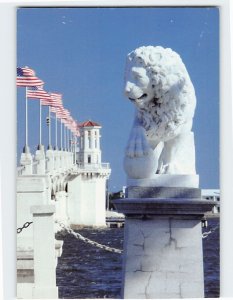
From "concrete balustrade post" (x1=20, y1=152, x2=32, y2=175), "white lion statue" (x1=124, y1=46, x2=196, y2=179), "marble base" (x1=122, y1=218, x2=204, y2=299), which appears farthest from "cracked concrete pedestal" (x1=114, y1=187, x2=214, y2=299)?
"concrete balustrade post" (x1=20, y1=152, x2=32, y2=175)

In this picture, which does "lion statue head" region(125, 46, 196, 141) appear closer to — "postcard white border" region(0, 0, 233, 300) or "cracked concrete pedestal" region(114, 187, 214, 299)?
"cracked concrete pedestal" region(114, 187, 214, 299)

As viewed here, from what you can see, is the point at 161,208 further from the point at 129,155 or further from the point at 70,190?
the point at 70,190

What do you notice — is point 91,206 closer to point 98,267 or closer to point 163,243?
point 98,267

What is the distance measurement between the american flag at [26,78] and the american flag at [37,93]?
0.13 m

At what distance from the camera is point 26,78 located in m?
5.90

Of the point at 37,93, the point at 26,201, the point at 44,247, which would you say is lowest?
the point at 44,247

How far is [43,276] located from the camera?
6066 mm

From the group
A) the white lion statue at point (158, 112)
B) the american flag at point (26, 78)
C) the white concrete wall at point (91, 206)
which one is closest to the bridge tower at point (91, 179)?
the white concrete wall at point (91, 206)

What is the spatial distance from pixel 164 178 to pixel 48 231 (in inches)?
72.2

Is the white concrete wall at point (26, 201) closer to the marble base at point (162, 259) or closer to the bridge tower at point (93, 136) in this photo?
the bridge tower at point (93, 136)

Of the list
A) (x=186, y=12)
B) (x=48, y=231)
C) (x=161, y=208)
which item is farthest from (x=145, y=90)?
(x=48, y=231)

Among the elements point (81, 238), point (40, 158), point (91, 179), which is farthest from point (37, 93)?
point (91, 179)

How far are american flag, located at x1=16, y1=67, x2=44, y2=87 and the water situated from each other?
3.82ft

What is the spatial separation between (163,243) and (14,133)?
4.29 feet
